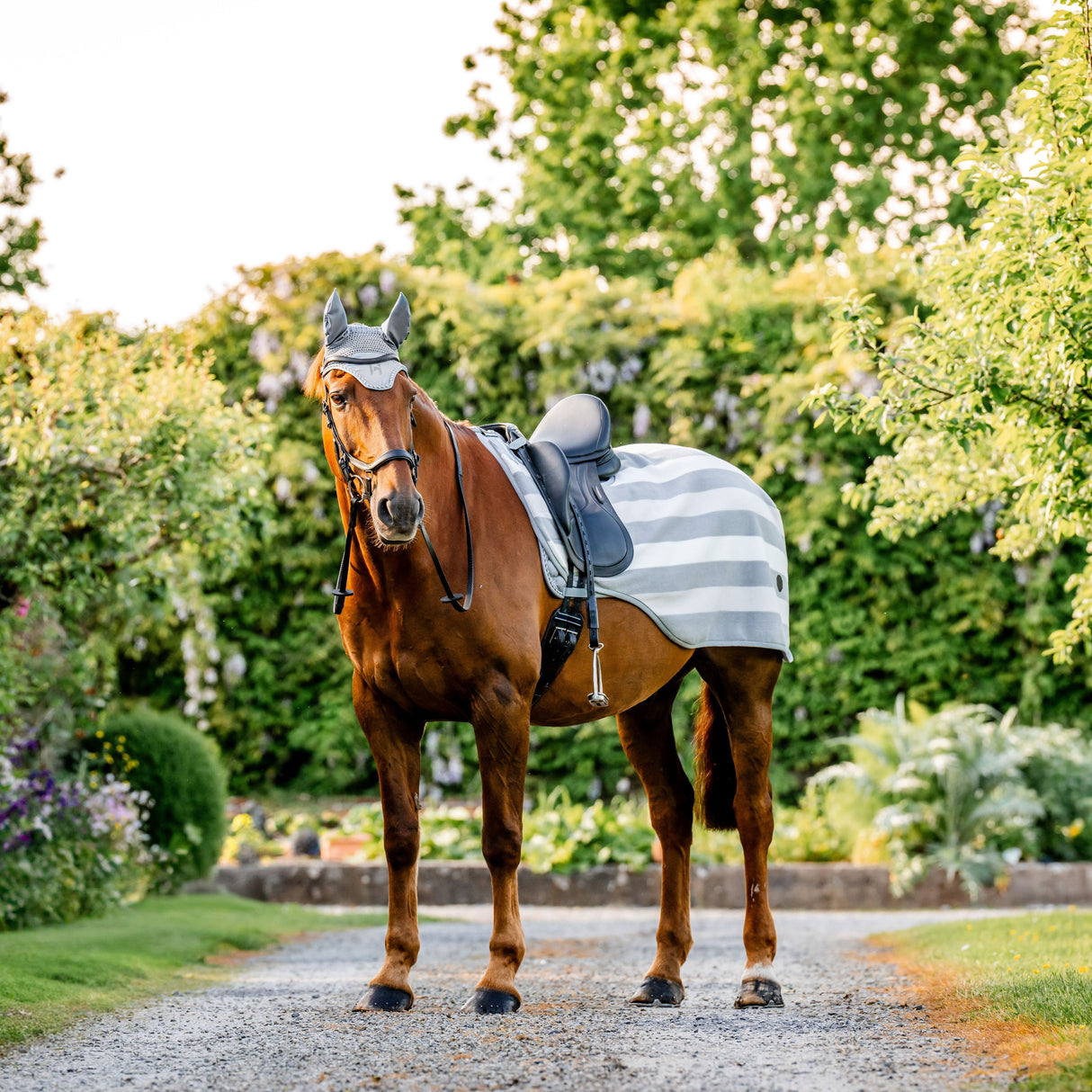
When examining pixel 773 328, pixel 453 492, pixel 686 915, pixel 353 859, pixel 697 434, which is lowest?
pixel 353 859

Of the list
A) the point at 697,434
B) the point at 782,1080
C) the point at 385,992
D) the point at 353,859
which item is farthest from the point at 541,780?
the point at 782,1080

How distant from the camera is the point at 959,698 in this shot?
1255 cm

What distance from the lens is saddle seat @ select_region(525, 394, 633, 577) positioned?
5.17 m

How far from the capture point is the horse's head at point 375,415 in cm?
423

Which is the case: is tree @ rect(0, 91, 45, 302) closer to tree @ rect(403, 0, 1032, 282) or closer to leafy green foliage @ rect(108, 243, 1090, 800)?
leafy green foliage @ rect(108, 243, 1090, 800)

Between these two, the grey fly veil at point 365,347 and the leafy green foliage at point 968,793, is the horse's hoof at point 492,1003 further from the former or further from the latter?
the leafy green foliage at point 968,793

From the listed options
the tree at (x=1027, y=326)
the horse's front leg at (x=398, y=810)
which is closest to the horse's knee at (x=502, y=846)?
the horse's front leg at (x=398, y=810)

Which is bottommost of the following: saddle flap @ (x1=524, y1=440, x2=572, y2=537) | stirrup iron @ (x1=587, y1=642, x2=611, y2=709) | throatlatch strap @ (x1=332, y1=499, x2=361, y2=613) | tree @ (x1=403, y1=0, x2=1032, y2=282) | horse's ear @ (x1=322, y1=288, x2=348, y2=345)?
stirrup iron @ (x1=587, y1=642, x2=611, y2=709)

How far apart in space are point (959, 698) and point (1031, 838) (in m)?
2.74

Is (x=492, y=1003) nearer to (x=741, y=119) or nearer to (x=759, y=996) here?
(x=759, y=996)

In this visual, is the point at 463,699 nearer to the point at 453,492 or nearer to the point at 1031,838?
the point at 453,492

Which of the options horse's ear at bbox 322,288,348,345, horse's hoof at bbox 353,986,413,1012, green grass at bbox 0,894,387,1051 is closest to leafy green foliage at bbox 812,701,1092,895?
green grass at bbox 0,894,387,1051

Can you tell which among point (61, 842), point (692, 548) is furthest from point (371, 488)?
point (61, 842)

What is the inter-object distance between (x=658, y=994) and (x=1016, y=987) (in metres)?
1.37
